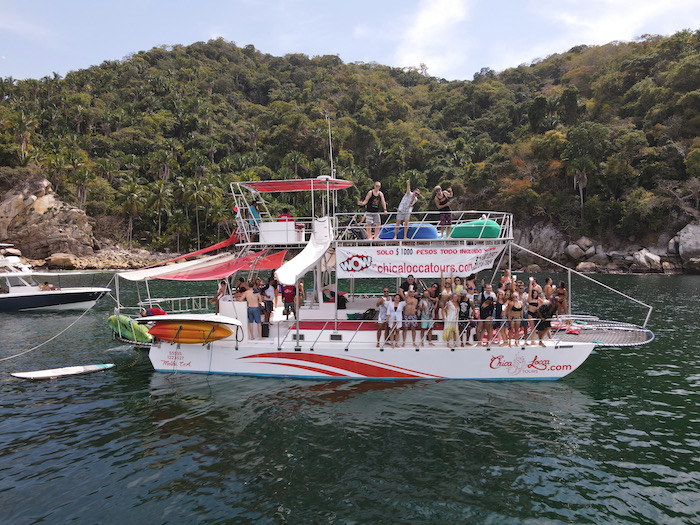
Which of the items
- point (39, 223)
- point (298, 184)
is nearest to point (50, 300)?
point (298, 184)

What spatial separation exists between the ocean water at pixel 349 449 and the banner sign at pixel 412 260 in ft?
10.8

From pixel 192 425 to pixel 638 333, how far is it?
13.5m

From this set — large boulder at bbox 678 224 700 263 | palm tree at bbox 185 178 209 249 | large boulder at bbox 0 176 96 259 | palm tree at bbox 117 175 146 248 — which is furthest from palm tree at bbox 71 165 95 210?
large boulder at bbox 678 224 700 263

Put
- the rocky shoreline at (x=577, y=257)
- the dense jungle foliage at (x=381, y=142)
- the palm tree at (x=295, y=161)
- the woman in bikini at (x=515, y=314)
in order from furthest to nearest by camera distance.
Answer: the palm tree at (x=295, y=161) → the dense jungle foliage at (x=381, y=142) → the rocky shoreline at (x=577, y=257) → the woman in bikini at (x=515, y=314)

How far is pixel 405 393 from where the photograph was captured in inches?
467

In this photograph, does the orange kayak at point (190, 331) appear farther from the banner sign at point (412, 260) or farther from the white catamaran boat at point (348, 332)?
the banner sign at point (412, 260)

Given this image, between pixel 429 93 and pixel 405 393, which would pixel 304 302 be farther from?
pixel 429 93

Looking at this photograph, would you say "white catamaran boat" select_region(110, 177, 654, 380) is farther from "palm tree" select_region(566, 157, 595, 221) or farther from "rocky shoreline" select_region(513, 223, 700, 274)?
"palm tree" select_region(566, 157, 595, 221)

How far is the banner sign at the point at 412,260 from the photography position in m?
13.0

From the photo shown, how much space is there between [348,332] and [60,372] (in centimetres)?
946

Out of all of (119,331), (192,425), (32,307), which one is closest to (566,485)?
(192,425)

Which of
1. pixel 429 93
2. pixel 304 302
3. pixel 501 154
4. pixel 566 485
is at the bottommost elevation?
pixel 566 485

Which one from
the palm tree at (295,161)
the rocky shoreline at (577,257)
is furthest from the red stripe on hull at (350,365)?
the palm tree at (295,161)

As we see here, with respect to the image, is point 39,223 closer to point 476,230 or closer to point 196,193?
point 196,193
